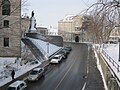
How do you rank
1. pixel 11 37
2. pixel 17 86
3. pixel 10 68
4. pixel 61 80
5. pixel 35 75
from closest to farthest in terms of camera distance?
pixel 17 86 < pixel 35 75 < pixel 61 80 < pixel 10 68 < pixel 11 37

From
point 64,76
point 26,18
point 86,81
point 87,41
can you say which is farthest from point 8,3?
point 87,41

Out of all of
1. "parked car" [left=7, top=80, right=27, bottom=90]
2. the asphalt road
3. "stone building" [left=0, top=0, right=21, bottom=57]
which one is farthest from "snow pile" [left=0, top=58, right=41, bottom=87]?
"parked car" [left=7, top=80, right=27, bottom=90]

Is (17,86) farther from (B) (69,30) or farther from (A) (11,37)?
(B) (69,30)

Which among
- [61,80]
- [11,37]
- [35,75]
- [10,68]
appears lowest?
[61,80]

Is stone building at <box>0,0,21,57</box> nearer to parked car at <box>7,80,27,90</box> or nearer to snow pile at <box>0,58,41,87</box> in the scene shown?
snow pile at <box>0,58,41,87</box>

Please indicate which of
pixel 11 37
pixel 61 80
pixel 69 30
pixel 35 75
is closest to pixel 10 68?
pixel 35 75

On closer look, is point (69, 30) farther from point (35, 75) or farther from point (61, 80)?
point (35, 75)

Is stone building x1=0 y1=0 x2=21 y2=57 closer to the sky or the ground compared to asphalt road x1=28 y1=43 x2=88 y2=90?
closer to the sky

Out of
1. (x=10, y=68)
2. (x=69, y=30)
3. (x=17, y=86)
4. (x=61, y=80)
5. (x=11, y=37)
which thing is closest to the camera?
(x=17, y=86)

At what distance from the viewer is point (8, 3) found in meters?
43.3

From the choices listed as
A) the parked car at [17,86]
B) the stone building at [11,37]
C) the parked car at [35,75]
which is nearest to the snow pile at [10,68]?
the parked car at [35,75]

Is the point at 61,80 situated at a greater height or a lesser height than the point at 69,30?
lesser

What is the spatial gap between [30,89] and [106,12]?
16573 millimetres

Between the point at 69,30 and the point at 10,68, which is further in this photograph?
the point at 69,30
